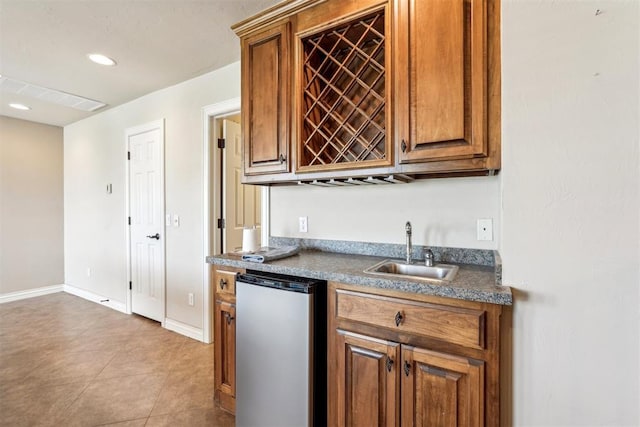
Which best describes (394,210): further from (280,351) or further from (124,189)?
(124,189)

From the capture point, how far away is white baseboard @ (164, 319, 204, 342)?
2.92 meters

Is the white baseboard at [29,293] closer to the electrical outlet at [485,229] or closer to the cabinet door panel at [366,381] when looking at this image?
the cabinet door panel at [366,381]

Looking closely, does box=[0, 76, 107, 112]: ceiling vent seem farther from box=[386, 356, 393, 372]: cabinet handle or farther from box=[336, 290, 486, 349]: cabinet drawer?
box=[386, 356, 393, 372]: cabinet handle

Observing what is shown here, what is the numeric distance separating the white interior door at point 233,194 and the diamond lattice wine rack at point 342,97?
1276 mm

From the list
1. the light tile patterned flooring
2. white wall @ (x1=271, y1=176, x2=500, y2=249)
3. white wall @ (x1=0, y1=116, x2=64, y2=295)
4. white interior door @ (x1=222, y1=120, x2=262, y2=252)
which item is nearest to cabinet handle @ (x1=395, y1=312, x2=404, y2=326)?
white wall @ (x1=271, y1=176, x2=500, y2=249)

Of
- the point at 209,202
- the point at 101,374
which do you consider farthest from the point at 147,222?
the point at 101,374

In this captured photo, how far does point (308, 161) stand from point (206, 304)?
1.84 metres

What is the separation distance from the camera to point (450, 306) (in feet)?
3.79

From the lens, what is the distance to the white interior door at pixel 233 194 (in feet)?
9.82

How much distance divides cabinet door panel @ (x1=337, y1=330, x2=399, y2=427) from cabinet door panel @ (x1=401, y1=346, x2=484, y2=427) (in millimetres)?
53

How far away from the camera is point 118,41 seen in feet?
7.52

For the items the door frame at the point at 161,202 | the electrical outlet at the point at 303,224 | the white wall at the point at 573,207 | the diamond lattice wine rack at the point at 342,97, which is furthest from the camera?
the door frame at the point at 161,202

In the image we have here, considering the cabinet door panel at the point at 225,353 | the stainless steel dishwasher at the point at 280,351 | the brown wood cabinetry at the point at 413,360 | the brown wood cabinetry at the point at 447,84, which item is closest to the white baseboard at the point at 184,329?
the cabinet door panel at the point at 225,353

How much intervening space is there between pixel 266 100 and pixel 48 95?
3.01m
